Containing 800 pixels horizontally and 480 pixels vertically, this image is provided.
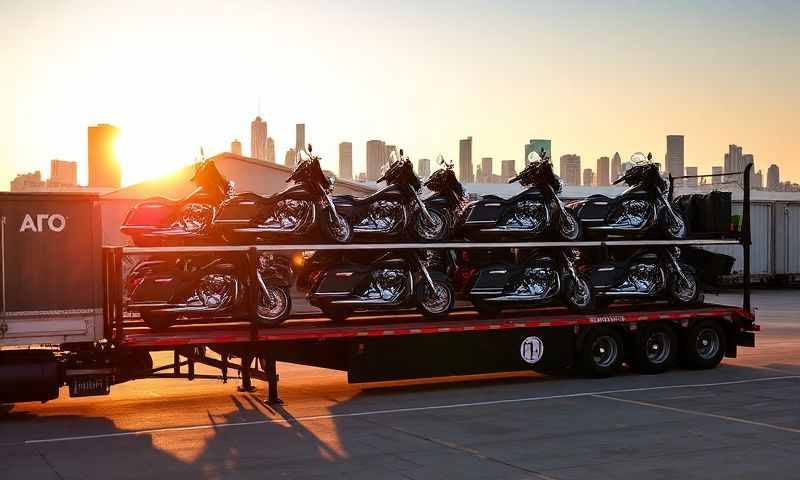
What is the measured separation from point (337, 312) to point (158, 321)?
115 inches

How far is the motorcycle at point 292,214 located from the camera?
14586mm

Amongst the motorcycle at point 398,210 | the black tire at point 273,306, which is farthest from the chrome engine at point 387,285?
the black tire at point 273,306

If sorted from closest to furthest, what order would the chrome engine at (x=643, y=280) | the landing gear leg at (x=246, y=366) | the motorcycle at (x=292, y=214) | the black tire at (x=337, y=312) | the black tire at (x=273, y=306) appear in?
1. the landing gear leg at (x=246, y=366)
2. the motorcycle at (x=292, y=214)
3. the black tire at (x=273, y=306)
4. the black tire at (x=337, y=312)
5. the chrome engine at (x=643, y=280)

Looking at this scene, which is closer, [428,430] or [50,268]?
[428,430]

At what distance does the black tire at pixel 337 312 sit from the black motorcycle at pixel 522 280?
80.9 inches

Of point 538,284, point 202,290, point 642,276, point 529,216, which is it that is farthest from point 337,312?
point 642,276

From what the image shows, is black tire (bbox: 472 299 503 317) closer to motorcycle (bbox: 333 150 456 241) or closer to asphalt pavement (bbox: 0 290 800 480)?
asphalt pavement (bbox: 0 290 800 480)

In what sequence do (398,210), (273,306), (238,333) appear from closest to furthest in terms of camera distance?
1. (238,333)
2. (273,306)
3. (398,210)

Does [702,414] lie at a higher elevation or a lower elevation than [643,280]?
lower

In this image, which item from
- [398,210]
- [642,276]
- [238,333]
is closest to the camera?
[238,333]

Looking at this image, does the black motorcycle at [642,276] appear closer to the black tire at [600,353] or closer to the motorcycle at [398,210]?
the black tire at [600,353]

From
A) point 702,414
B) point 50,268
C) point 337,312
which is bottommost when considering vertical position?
point 702,414

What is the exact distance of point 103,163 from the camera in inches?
1720

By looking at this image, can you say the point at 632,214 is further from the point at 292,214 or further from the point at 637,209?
the point at 292,214
